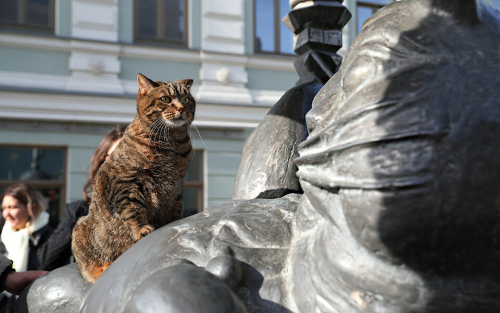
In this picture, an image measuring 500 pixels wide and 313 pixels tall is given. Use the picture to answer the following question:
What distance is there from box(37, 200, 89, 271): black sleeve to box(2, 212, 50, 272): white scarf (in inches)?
3.7

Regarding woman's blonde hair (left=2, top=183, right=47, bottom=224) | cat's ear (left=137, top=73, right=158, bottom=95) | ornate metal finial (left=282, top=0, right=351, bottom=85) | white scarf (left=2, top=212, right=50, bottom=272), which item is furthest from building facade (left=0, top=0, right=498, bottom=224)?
cat's ear (left=137, top=73, right=158, bottom=95)

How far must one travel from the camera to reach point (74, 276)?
1306 mm

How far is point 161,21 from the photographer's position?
696cm

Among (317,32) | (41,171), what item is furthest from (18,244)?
(41,171)

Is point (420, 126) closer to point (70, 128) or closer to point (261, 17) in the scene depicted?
point (70, 128)

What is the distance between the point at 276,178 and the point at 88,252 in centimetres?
64

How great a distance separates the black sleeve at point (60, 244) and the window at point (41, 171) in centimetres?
376

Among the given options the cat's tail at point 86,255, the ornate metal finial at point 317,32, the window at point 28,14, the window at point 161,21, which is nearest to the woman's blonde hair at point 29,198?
the cat's tail at point 86,255

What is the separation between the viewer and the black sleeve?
2486 millimetres

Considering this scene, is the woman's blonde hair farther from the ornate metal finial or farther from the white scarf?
the ornate metal finial

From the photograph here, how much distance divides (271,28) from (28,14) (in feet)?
11.8

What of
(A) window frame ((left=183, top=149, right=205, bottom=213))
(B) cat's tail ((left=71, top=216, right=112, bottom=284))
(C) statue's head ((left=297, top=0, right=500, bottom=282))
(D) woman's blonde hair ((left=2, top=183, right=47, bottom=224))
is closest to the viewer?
(C) statue's head ((left=297, top=0, right=500, bottom=282))

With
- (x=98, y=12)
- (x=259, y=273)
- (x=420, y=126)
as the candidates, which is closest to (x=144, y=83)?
(x=259, y=273)

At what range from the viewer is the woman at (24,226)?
8.54 ft
